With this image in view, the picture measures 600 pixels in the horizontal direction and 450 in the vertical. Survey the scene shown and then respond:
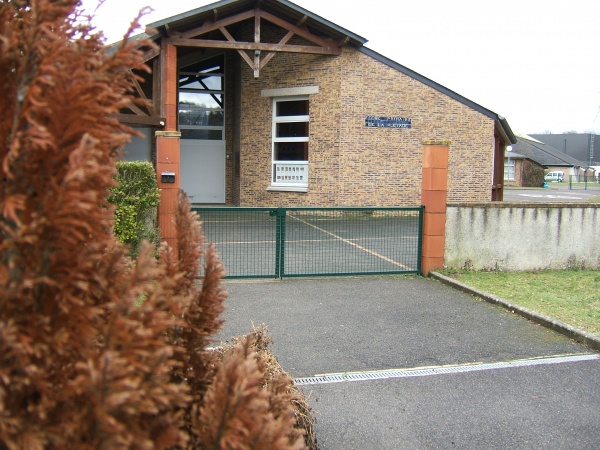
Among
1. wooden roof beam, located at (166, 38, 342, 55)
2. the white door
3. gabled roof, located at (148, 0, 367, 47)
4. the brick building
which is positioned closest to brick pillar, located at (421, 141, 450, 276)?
the brick building

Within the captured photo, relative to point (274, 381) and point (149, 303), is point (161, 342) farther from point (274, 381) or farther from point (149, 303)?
point (274, 381)

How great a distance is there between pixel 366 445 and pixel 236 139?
18535 mm

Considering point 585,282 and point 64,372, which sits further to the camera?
point 585,282

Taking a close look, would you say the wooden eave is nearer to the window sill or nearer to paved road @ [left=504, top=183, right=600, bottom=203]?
the window sill

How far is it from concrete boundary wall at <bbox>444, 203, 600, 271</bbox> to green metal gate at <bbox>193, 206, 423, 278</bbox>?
2.45 feet

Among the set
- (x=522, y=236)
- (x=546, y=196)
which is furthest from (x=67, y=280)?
(x=546, y=196)

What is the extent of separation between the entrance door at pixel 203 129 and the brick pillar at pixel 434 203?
13387mm

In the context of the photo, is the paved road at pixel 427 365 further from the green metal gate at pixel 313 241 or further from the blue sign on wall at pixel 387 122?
the blue sign on wall at pixel 387 122

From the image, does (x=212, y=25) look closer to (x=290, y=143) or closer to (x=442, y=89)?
(x=290, y=143)

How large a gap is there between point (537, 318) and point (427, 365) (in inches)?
92.5

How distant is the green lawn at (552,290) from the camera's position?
738 cm

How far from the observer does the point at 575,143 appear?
314 ft

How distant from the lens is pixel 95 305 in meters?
1.87

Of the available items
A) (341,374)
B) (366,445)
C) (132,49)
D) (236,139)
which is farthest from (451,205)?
(236,139)
